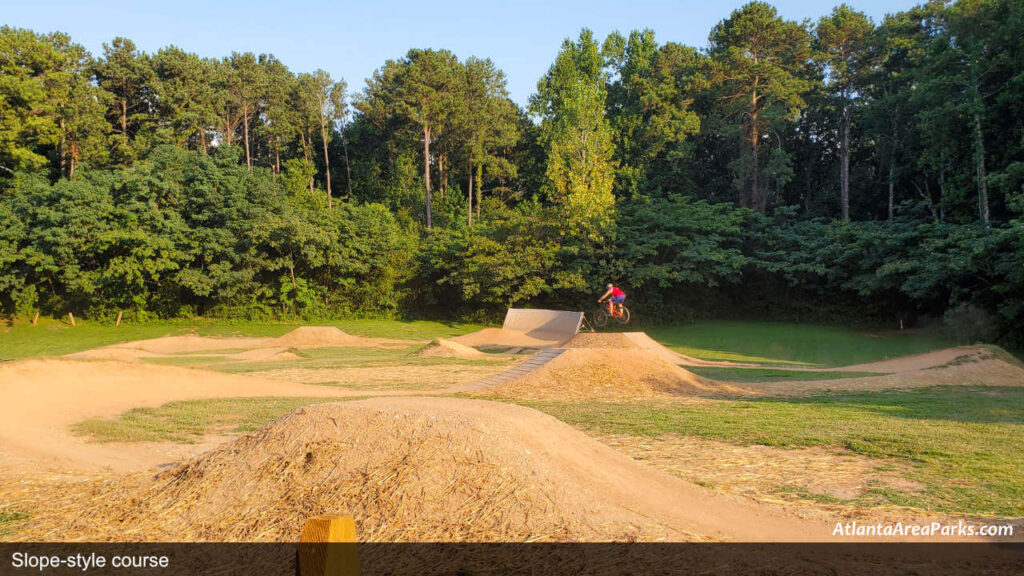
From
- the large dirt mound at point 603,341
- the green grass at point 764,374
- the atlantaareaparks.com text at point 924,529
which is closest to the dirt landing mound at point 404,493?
the atlantaareaparks.com text at point 924,529

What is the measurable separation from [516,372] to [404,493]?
37.6 ft

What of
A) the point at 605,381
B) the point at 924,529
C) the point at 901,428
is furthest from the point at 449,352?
the point at 924,529

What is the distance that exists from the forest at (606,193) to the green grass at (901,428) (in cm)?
1473

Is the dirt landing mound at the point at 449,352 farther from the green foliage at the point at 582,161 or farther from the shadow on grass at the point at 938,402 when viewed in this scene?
the green foliage at the point at 582,161

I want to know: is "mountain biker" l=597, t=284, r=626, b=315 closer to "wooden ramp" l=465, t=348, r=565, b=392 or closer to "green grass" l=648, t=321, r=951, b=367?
"green grass" l=648, t=321, r=951, b=367

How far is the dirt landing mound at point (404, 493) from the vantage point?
4996mm

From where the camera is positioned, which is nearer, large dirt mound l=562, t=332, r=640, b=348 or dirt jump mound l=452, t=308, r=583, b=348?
large dirt mound l=562, t=332, r=640, b=348

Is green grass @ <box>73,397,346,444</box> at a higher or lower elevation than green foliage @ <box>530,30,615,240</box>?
lower

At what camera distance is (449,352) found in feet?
78.2

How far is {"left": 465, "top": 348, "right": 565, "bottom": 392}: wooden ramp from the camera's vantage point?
16.0m

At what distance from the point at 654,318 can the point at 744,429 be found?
26416mm

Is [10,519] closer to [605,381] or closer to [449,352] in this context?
[605,381]

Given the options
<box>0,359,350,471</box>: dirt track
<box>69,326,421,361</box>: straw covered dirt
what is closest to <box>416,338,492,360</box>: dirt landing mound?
<box>69,326,421,361</box>: straw covered dirt

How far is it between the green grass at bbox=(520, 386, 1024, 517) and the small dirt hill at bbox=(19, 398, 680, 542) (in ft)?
9.90
